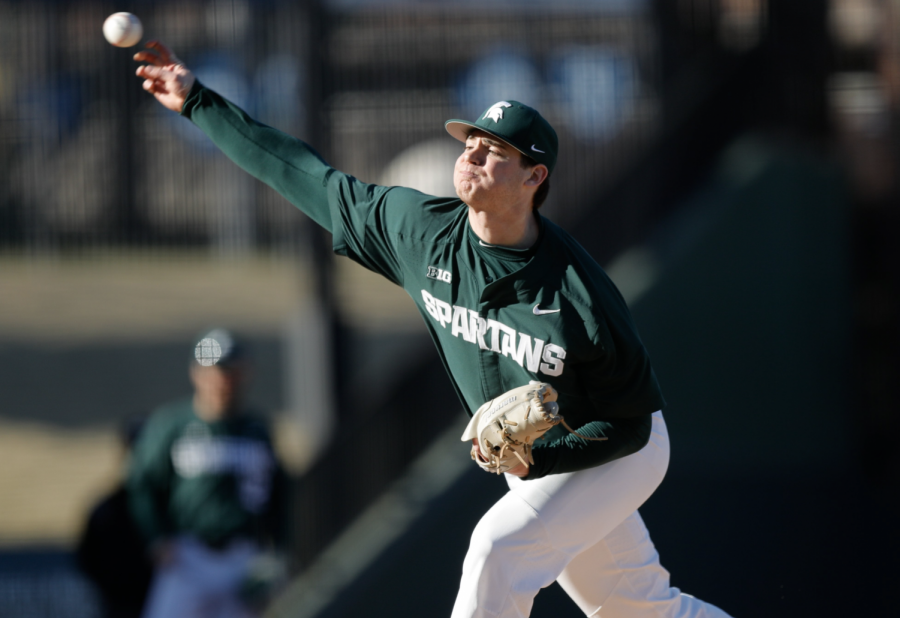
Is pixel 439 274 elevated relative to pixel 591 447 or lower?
elevated

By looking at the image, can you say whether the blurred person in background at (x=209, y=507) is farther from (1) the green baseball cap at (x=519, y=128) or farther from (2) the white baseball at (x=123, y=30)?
(1) the green baseball cap at (x=519, y=128)

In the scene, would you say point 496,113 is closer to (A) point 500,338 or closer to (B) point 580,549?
(A) point 500,338

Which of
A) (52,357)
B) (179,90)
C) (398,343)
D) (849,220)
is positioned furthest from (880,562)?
(52,357)

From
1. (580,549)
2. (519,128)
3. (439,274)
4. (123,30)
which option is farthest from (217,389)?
(519,128)

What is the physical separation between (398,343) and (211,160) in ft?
16.8

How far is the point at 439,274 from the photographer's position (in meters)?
3.45

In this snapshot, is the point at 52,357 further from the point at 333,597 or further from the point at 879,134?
the point at 879,134

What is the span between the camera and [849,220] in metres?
8.16

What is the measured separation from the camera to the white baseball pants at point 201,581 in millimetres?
5633

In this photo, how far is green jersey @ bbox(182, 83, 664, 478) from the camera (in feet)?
10.3

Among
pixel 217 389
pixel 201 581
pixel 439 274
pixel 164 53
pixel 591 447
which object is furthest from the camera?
pixel 217 389

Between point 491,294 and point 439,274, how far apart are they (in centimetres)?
25

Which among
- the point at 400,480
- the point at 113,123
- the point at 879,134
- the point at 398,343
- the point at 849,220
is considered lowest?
the point at 398,343

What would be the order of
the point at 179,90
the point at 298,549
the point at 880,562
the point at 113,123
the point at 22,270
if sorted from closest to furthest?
1. the point at 179,90
2. the point at 880,562
3. the point at 298,549
4. the point at 113,123
5. the point at 22,270
